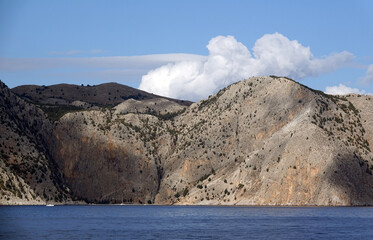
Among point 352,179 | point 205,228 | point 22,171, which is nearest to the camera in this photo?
point 205,228

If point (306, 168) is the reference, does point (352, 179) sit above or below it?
below

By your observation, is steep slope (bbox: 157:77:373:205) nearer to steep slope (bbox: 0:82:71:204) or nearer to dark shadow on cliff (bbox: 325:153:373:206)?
dark shadow on cliff (bbox: 325:153:373:206)

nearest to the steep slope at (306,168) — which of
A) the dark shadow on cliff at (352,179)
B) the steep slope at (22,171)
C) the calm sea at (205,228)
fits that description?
the dark shadow on cliff at (352,179)

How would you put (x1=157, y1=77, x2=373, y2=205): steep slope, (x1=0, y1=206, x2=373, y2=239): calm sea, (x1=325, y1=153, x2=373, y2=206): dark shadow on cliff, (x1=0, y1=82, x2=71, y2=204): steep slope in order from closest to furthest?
(x1=0, y1=206, x2=373, y2=239): calm sea
(x1=325, y1=153, x2=373, y2=206): dark shadow on cliff
(x1=157, y1=77, x2=373, y2=205): steep slope
(x1=0, y1=82, x2=71, y2=204): steep slope

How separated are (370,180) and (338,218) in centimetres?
5166

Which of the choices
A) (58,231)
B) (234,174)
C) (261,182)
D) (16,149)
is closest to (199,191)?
(234,174)

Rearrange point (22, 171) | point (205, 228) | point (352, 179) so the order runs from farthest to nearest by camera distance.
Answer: point (22, 171) < point (352, 179) < point (205, 228)

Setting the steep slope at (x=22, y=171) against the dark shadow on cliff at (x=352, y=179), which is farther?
the steep slope at (x=22, y=171)

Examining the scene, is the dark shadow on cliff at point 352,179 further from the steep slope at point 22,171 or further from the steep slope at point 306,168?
the steep slope at point 22,171

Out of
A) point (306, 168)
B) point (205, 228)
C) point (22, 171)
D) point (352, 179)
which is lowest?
point (205, 228)

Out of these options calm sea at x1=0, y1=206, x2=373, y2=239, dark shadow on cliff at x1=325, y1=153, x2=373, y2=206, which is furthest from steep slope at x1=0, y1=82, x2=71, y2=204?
dark shadow on cliff at x1=325, y1=153, x2=373, y2=206

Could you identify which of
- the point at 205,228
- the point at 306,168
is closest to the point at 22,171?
the point at 306,168

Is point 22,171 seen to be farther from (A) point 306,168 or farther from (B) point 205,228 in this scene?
(B) point 205,228

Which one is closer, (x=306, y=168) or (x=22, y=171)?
(x=306, y=168)
